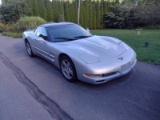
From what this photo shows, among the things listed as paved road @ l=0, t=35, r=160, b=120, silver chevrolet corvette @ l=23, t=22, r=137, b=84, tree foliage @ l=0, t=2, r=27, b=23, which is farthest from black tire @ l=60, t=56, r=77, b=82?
tree foliage @ l=0, t=2, r=27, b=23

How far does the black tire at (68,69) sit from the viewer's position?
3.68 metres

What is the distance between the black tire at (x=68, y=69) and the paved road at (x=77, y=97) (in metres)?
0.15

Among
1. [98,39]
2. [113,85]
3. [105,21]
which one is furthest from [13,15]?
[113,85]

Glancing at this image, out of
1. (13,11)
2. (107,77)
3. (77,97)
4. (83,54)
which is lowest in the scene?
(77,97)

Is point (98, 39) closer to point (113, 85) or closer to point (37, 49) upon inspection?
point (113, 85)

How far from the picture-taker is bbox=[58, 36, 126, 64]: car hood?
3514 millimetres

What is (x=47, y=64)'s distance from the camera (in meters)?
5.27

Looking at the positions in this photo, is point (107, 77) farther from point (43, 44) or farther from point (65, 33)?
point (43, 44)

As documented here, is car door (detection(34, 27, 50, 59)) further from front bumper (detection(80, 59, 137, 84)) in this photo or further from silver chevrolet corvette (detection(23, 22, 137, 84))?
front bumper (detection(80, 59, 137, 84))

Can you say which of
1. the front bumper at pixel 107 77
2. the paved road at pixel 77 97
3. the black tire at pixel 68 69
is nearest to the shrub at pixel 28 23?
the paved road at pixel 77 97

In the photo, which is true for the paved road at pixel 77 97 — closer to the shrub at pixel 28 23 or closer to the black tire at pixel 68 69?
the black tire at pixel 68 69

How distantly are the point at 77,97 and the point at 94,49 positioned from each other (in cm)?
121

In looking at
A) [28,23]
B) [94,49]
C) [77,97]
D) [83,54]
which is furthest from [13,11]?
[77,97]

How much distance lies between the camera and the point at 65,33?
15.2 ft
